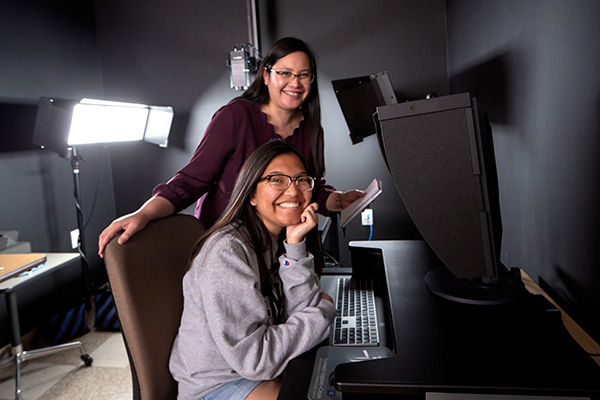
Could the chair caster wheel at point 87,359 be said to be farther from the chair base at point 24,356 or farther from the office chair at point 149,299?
the office chair at point 149,299

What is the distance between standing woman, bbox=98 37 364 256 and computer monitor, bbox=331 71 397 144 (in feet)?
3.12

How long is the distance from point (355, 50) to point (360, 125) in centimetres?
67

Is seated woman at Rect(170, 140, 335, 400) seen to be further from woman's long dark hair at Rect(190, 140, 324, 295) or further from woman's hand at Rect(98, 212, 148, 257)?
woman's hand at Rect(98, 212, 148, 257)

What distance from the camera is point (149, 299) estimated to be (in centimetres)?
96

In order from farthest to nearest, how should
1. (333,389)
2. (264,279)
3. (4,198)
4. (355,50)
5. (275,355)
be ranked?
(355,50)
(4,198)
(264,279)
(275,355)
(333,389)

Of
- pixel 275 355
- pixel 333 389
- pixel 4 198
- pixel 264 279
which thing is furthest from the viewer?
pixel 4 198

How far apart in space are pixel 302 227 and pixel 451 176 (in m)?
0.36

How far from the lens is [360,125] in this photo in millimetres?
2709

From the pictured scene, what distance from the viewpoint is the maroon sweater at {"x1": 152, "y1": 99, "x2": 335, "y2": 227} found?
1400 millimetres

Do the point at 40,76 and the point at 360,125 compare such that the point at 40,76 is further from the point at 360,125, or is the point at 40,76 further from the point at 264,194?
the point at 264,194

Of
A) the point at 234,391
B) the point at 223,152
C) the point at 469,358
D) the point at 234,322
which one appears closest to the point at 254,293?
the point at 234,322

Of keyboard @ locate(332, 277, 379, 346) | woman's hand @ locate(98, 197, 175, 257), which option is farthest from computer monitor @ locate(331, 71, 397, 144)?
woman's hand @ locate(98, 197, 175, 257)

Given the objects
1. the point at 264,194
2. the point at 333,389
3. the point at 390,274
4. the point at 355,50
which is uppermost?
the point at 355,50

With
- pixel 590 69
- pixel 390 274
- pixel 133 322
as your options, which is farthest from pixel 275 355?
pixel 590 69
